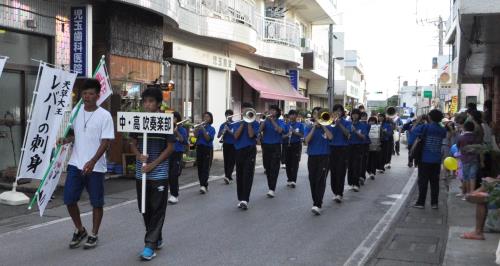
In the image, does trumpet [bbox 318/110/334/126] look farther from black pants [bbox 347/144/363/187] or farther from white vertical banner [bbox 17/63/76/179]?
white vertical banner [bbox 17/63/76/179]

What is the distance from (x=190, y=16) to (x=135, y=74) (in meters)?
4.44

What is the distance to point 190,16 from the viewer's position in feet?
61.6

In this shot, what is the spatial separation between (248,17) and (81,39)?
39.2 ft

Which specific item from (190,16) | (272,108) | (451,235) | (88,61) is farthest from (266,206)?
(190,16)

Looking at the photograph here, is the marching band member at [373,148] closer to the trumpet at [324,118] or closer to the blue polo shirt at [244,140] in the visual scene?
the blue polo shirt at [244,140]

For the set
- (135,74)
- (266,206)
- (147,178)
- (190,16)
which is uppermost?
(190,16)

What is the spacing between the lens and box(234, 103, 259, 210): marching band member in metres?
9.69

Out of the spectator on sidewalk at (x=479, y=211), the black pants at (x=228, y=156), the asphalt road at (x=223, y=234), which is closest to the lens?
the asphalt road at (x=223, y=234)

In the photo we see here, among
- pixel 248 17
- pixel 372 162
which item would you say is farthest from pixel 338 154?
pixel 248 17

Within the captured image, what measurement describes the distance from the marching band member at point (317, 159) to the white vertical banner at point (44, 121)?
13.7ft

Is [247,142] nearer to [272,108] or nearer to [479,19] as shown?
[272,108]

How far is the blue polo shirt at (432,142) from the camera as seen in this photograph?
391 inches

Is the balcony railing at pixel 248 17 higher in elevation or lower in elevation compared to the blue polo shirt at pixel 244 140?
higher

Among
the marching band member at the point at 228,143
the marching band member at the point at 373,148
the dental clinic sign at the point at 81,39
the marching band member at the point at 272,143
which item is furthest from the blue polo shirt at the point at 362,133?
the dental clinic sign at the point at 81,39
